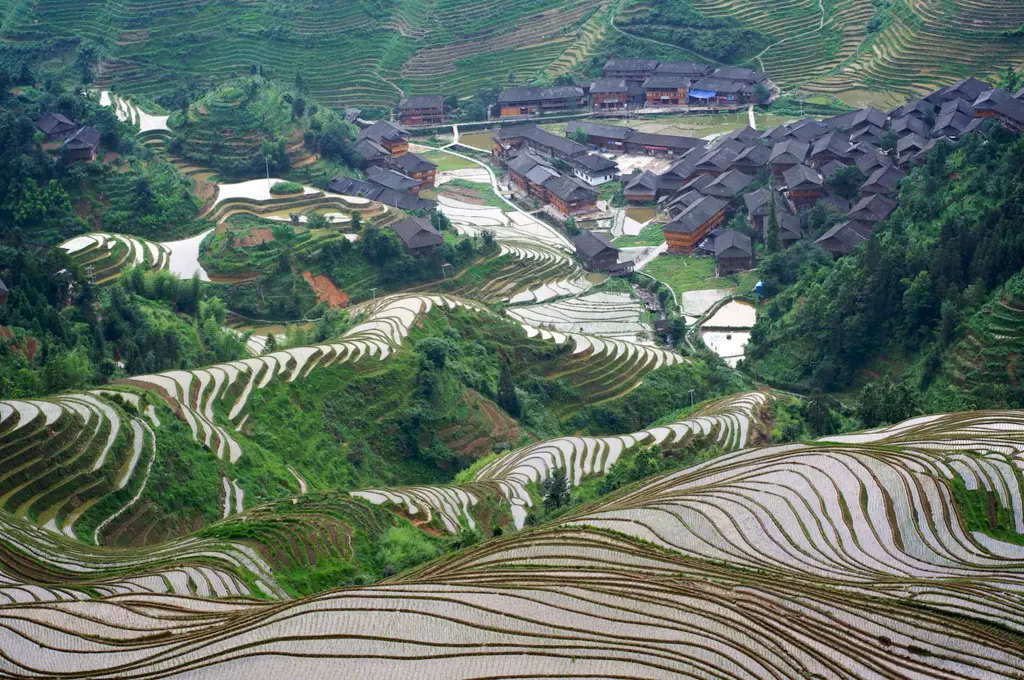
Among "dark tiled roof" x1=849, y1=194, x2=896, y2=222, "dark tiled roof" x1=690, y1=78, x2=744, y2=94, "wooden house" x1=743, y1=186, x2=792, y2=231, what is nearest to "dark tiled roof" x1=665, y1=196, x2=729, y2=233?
"wooden house" x1=743, y1=186, x2=792, y2=231

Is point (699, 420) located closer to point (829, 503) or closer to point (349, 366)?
point (349, 366)

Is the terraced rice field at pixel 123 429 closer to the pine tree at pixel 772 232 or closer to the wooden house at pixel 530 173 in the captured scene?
the pine tree at pixel 772 232

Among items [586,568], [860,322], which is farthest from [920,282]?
[586,568]

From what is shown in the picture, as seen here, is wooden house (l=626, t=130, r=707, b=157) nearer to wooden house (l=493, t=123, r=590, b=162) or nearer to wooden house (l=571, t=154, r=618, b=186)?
wooden house (l=493, t=123, r=590, b=162)

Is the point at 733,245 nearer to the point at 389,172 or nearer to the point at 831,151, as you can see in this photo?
the point at 831,151

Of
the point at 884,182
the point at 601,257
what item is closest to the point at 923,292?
the point at 884,182

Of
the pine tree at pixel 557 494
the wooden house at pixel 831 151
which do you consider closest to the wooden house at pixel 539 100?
the wooden house at pixel 831 151

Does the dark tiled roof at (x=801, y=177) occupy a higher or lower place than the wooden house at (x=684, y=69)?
lower
